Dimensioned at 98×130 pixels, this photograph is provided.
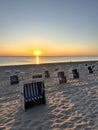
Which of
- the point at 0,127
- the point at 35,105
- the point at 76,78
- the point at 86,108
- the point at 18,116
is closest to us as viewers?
the point at 0,127

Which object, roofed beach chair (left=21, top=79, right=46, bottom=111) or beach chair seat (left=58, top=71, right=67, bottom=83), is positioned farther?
beach chair seat (left=58, top=71, right=67, bottom=83)

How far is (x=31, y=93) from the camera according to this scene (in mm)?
6754

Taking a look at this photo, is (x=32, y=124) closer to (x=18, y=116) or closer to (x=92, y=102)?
(x=18, y=116)

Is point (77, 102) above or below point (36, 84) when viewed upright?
below

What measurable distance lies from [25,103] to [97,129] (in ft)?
10.2

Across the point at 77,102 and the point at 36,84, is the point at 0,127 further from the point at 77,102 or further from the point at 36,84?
the point at 77,102

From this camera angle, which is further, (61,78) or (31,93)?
(61,78)

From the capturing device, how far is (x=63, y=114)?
19.0ft

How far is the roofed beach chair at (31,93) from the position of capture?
647 centimetres

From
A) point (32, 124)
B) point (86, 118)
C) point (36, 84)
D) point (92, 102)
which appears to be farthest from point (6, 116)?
point (92, 102)

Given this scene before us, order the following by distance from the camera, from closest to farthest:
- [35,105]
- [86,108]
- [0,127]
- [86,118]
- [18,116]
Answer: [0,127]
[86,118]
[18,116]
[86,108]
[35,105]

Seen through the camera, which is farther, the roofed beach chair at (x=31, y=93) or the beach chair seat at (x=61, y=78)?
the beach chair seat at (x=61, y=78)

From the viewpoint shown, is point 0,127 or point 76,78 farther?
point 76,78

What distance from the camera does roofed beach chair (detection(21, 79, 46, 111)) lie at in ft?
21.2
